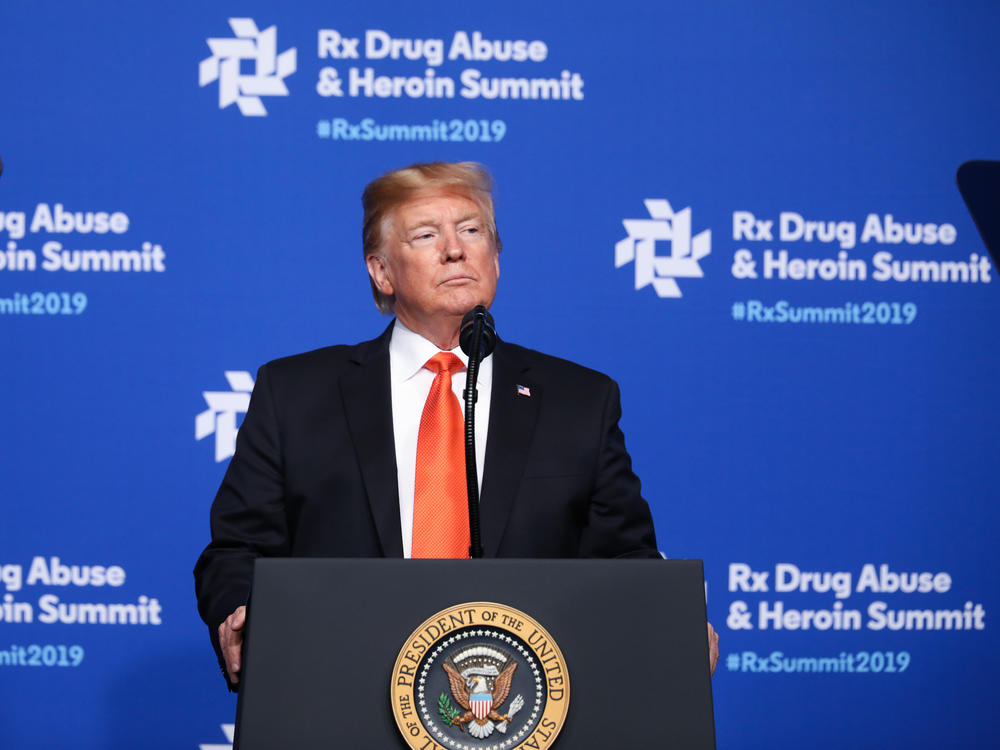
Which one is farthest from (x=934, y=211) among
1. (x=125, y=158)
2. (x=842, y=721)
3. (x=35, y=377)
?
(x=35, y=377)

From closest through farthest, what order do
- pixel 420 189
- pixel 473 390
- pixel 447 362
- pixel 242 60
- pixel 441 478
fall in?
pixel 473 390 → pixel 441 478 → pixel 447 362 → pixel 420 189 → pixel 242 60

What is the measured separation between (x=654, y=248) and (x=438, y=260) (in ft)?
3.46

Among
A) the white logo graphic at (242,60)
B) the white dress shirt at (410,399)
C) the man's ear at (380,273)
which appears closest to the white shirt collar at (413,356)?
the white dress shirt at (410,399)

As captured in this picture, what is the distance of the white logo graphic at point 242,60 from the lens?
2693 millimetres

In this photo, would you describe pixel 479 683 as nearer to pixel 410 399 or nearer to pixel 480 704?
pixel 480 704

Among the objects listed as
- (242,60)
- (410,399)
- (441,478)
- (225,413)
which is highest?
(242,60)

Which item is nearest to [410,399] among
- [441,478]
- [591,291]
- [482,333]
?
[441,478]

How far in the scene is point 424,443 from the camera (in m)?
1.69

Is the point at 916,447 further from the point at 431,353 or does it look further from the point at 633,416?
A: the point at 431,353

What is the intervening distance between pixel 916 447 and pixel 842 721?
2.58 feet

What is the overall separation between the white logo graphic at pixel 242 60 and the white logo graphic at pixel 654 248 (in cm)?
103

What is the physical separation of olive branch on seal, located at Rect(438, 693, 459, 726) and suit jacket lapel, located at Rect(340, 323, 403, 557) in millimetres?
696

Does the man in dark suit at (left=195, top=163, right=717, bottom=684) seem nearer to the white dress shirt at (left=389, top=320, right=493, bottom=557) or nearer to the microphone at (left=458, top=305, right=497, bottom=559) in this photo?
the white dress shirt at (left=389, top=320, right=493, bottom=557)

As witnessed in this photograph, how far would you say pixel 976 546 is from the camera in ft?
9.12
